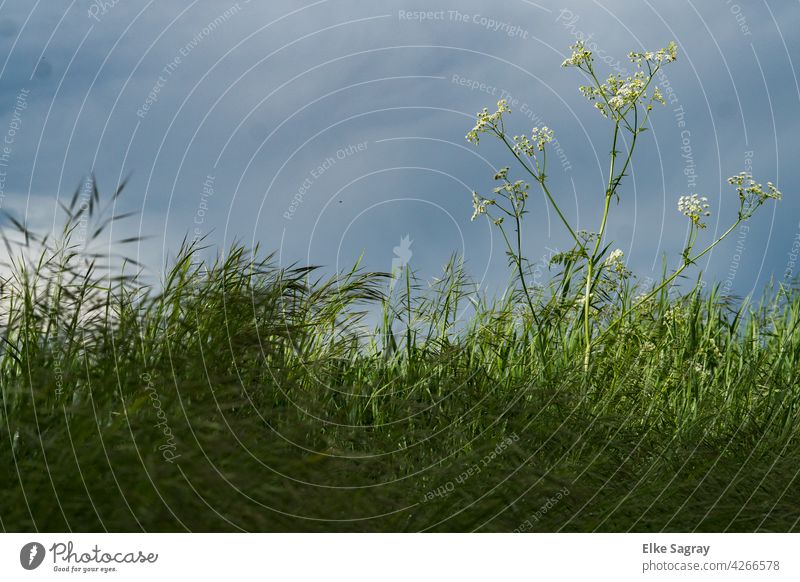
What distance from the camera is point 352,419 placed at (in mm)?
3855

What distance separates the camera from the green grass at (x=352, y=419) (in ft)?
8.52

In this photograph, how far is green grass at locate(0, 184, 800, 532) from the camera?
102 inches

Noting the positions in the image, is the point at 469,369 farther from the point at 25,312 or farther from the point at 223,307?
the point at 25,312

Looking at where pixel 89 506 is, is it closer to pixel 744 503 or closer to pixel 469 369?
pixel 469 369

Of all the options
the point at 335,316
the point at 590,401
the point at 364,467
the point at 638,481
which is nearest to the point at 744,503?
the point at 638,481
